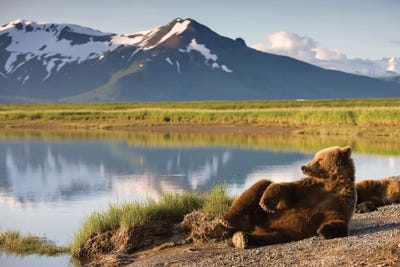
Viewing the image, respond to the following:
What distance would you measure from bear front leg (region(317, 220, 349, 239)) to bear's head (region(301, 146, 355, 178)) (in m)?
0.59

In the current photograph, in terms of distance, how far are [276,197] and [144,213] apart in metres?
3.61

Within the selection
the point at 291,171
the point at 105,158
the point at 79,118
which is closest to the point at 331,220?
the point at 291,171

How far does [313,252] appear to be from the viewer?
313 inches

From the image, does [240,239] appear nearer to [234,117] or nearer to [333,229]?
[333,229]

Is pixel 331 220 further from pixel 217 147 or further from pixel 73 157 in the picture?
pixel 217 147

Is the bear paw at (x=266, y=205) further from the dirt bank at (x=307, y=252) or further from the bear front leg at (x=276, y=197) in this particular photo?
the dirt bank at (x=307, y=252)

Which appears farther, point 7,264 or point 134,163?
point 134,163

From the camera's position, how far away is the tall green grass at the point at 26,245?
1204 centimetres

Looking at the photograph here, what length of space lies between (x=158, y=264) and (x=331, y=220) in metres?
2.25

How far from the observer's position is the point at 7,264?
37.3ft

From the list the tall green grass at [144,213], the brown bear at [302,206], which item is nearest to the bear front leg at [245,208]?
the brown bear at [302,206]

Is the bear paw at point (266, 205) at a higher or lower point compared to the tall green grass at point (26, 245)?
higher

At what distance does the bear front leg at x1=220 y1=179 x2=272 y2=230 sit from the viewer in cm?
885

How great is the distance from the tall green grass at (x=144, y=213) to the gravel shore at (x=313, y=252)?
3.43 feet
